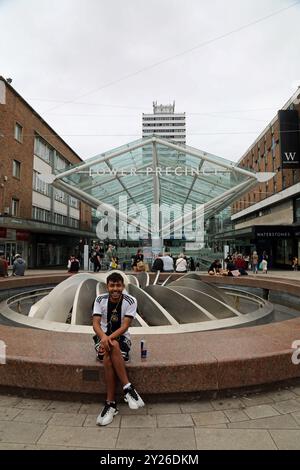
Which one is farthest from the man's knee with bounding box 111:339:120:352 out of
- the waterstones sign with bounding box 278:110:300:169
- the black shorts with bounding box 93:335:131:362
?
the waterstones sign with bounding box 278:110:300:169

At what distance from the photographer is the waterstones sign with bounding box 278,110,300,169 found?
30.3 m

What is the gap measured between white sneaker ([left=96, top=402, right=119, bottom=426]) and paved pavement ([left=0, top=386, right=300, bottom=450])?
0.14 feet

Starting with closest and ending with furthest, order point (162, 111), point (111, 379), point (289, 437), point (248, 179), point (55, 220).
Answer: point (289, 437)
point (111, 379)
point (248, 179)
point (55, 220)
point (162, 111)

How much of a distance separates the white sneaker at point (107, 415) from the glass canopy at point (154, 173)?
20459 millimetres

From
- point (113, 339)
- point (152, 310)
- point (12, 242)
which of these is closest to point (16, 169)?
point (12, 242)

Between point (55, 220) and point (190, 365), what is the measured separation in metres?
35.5

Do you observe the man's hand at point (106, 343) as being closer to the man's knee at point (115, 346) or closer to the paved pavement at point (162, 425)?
the man's knee at point (115, 346)

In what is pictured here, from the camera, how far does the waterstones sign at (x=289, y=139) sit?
30266mm

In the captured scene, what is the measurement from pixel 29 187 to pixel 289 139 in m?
24.6

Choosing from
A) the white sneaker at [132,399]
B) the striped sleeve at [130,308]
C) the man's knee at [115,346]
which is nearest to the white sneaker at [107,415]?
the white sneaker at [132,399]

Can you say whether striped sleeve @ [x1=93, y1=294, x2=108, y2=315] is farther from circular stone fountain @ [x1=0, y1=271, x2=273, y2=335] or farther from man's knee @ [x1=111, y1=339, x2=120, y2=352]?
circular stone fountain @ [x1=0, y1=271, x2=273, y2=335]
